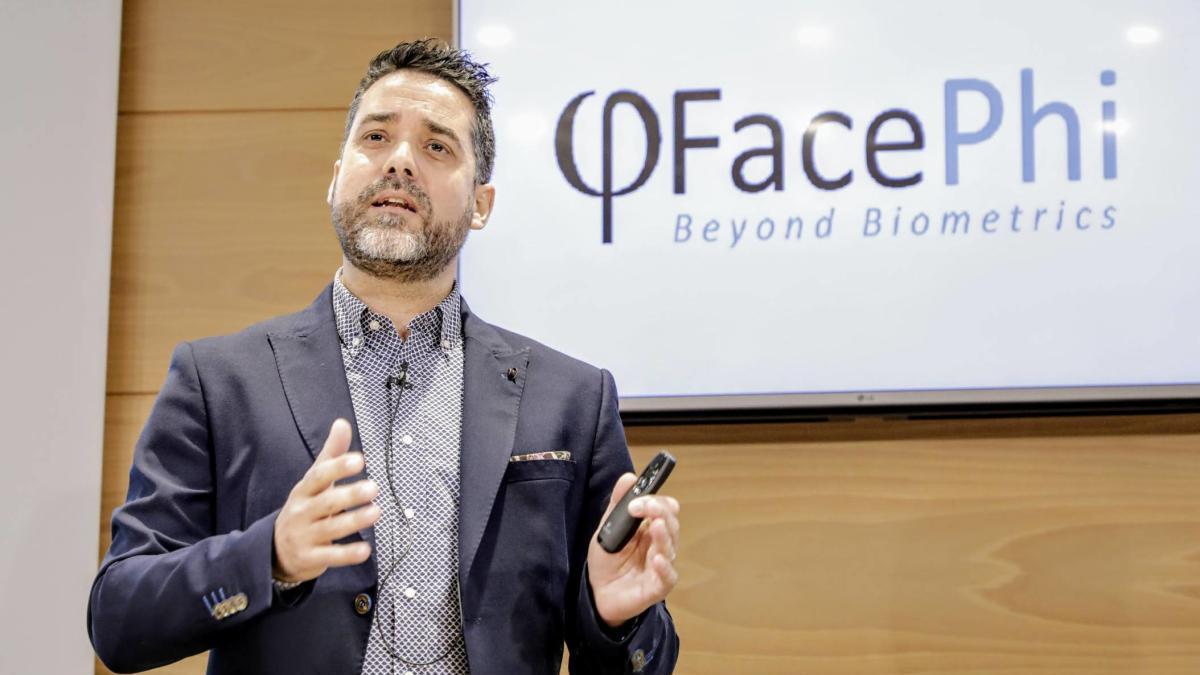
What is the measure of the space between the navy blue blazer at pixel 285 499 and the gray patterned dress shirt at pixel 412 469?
0.03 meters

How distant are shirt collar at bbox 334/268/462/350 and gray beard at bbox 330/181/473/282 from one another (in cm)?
5

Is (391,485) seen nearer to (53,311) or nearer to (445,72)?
(445,72)

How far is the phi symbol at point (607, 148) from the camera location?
2385 millimetres

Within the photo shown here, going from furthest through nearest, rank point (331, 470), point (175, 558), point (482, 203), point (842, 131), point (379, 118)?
point (842, 131), point (482, 203), point (379, 118), point (175, 558), point (331, 470)

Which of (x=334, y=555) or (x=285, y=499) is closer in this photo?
(x=334, y=555)

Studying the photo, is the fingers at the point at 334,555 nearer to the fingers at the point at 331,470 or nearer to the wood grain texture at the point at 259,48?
the fingers at the point at 331,470

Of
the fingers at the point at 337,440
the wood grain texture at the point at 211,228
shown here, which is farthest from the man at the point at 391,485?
the wood grain texture at the point at 211,228

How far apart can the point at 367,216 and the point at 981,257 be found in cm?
127

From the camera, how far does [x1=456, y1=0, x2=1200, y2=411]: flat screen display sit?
2.27 metres

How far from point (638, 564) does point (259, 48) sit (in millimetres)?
1646

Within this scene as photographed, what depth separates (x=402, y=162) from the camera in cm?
161

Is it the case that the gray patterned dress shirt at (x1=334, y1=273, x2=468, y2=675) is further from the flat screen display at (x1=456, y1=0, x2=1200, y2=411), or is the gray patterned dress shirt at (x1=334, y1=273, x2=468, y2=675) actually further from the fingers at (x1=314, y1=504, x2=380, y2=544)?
the flat screen display at (x1=456, y1=0, x2=1200, y2=411)

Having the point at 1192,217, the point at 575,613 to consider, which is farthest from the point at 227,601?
the point at 1192,217

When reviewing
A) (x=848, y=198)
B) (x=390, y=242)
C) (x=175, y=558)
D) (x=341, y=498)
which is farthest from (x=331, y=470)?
(x=848, y=198)
